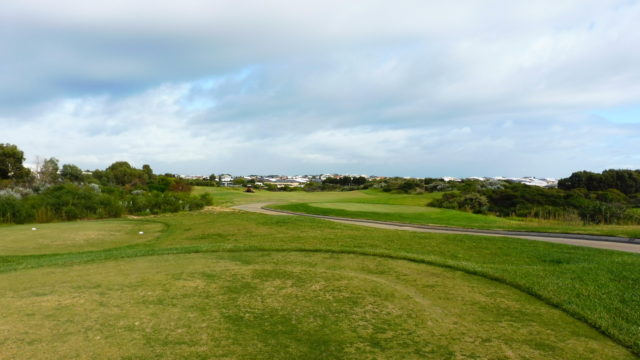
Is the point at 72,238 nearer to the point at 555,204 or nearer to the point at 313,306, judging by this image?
the point at 313,306

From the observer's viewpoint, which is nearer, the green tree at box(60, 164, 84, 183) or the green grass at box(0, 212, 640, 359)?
the green grass at box(0, 212, 640, 359)

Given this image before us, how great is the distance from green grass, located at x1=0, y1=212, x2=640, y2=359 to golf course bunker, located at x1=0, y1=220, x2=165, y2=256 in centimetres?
156

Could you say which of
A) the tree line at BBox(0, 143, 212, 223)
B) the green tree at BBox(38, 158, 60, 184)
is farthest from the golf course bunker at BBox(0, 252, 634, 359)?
the green tree at BBox(38, 158, 60, 184)

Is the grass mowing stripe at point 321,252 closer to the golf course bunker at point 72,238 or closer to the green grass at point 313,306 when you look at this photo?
the green grass at point 313,306

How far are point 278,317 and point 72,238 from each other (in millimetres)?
11777

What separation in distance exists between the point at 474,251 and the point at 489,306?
237 inches

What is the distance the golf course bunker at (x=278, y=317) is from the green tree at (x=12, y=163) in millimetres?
38442

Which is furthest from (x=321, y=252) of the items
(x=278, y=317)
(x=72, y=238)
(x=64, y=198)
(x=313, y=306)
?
(x=64, y=198)

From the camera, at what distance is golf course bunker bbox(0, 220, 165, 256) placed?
11234mm

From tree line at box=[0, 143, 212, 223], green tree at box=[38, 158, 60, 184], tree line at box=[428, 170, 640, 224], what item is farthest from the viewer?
green tree at box=[38, 158, 60, 184]

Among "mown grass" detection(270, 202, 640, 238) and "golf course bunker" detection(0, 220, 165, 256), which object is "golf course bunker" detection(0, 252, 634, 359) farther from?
"mown grass" detection(270, 202, 640, 238)

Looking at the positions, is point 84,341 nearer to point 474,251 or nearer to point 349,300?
point 349,300

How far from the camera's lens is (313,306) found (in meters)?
5.15

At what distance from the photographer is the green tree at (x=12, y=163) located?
36312 millimetres
